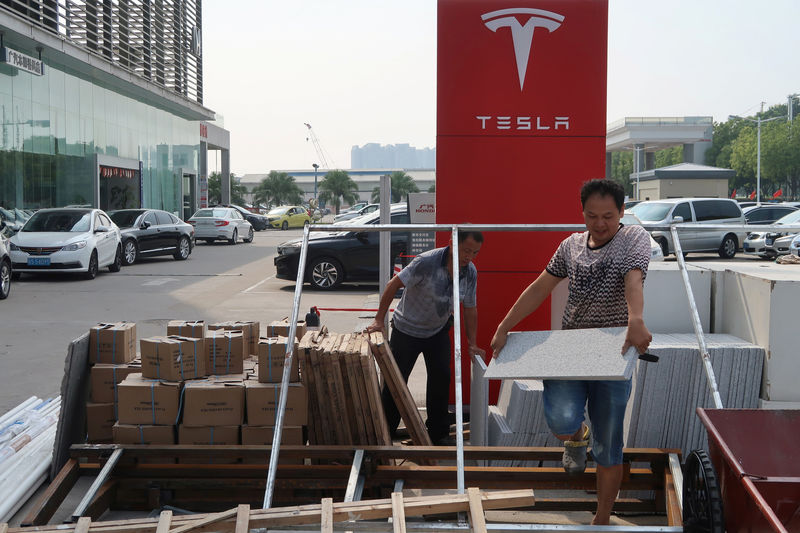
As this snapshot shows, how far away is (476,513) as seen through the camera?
12.5 feet

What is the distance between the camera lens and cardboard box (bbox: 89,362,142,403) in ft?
19.1

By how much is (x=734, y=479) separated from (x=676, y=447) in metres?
1.87

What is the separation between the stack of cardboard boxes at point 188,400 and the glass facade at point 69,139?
19.4 m

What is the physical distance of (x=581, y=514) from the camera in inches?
198

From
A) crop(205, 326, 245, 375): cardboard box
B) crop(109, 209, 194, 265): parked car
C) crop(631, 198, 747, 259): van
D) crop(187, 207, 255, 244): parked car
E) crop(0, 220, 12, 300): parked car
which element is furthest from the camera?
crop(187, 207, 255, 244): parked car

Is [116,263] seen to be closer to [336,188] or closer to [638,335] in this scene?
[638,335]

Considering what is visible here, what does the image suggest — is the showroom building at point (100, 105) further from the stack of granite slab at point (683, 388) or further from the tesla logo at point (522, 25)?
the stack of granite slab at point (683, 388)

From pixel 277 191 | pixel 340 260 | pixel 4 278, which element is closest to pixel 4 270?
pixel 4 278

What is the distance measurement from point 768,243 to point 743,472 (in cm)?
2208

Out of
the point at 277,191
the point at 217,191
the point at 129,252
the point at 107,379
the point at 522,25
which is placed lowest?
the point at 107,379

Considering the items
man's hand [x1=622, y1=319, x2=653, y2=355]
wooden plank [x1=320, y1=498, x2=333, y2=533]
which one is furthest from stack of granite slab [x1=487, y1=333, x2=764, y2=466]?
wooden plank [x1=320, y1=498, x2=333, y2=533]

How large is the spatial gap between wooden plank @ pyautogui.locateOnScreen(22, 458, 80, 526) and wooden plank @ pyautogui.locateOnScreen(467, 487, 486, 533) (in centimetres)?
251

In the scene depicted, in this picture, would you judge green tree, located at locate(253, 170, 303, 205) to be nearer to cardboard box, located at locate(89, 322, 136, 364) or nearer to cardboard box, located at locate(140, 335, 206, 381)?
cardboard box, located at locate(89, 322, 136, 364)

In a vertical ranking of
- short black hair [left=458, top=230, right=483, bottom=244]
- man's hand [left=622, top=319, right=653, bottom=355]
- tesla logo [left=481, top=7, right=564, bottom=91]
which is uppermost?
tesla logo [left=481, top=7, right=564, bottom=91]
